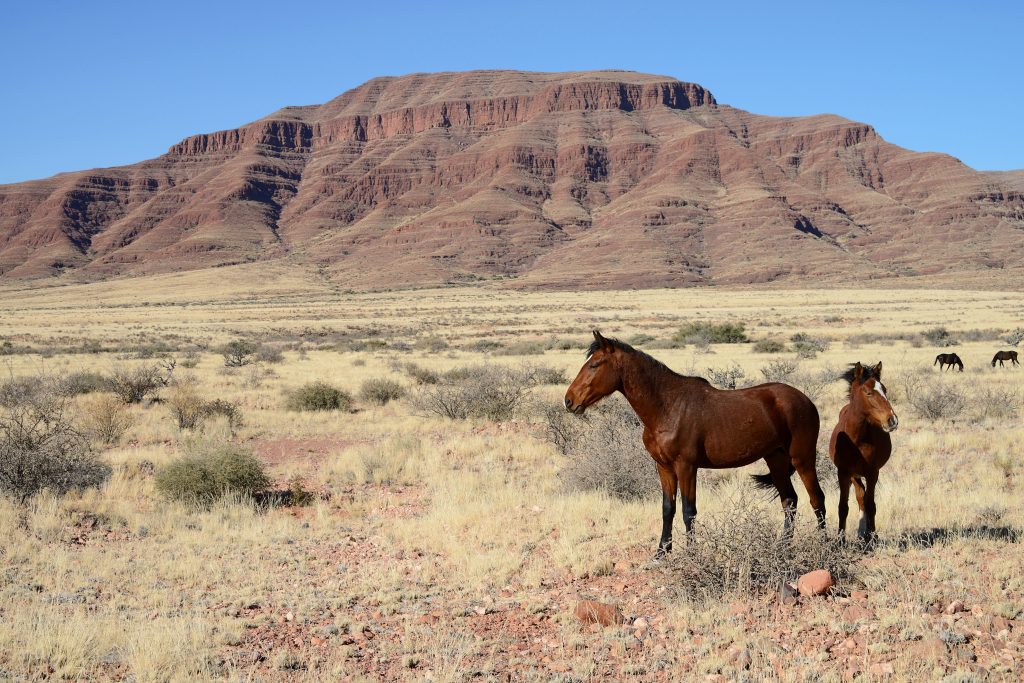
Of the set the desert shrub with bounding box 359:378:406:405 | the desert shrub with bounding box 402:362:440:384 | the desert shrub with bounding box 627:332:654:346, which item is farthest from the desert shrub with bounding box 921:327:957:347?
the desert shrub with bounding box 359:378:406:405

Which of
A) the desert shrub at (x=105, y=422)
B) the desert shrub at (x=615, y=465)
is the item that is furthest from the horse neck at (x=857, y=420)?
the desert shrub at (x=105, y=422)

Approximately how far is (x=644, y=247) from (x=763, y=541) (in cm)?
14388

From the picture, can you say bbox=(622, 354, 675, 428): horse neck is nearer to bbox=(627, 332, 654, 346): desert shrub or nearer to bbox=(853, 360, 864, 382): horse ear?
bbox=(853, 360, 864, 382): horse ear

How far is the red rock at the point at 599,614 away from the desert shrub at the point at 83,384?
18.4 meters

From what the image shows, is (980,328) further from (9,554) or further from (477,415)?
(9,554)

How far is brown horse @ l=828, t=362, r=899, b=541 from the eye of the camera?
6.27 m

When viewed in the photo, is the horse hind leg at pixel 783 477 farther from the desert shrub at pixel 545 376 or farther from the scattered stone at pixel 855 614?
the desert shrub at pixel 545 376

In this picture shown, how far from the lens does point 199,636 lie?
206 inches

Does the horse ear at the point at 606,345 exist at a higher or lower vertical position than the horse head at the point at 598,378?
higher

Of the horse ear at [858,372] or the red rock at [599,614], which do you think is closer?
the red rock at [599,614]

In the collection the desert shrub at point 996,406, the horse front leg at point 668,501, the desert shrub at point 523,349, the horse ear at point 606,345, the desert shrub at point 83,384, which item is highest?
the horse ear at point 606,345

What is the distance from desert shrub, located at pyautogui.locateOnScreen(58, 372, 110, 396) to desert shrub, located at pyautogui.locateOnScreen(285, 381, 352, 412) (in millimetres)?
5752

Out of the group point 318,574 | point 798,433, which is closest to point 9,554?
point 318,574

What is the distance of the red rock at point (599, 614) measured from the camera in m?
5.43
